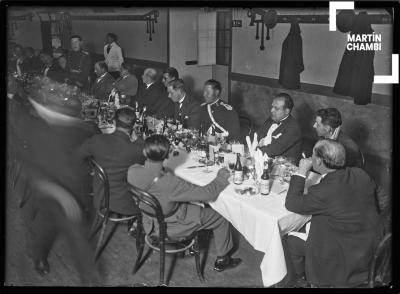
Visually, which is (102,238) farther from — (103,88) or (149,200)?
(103,88)

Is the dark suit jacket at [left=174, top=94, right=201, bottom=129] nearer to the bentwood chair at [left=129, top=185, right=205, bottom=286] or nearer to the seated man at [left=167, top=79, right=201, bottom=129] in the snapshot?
the seated man at [left=167, top=79, right=201, bottom=129]

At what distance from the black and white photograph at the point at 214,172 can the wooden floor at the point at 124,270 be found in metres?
0.01

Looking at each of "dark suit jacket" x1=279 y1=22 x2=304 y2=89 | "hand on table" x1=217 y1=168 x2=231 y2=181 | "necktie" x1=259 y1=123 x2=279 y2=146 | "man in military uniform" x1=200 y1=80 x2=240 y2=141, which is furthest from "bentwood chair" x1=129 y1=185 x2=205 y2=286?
"dark suit jacket" x1=279 y1=22 x2=304 y2=89

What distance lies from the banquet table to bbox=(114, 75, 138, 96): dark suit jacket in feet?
11.7

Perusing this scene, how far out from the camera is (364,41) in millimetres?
6066

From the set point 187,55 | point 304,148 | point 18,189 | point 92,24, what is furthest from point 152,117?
point 92,24

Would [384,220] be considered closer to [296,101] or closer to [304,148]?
[304,148]

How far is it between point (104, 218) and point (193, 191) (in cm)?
99

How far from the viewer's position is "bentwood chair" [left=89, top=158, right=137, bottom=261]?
3604 mm

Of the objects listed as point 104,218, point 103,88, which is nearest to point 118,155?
point 104,218

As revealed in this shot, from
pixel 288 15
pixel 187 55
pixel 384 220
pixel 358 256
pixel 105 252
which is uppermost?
pixel 288 15

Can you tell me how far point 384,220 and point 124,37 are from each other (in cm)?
782

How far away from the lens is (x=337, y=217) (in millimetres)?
2912

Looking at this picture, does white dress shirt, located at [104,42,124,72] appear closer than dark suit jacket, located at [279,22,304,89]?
No
